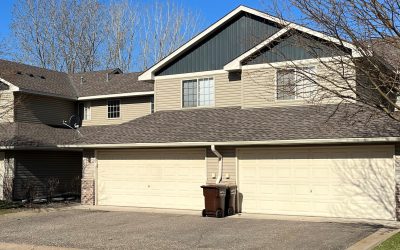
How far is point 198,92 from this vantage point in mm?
20797

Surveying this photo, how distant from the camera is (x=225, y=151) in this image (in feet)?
58.3

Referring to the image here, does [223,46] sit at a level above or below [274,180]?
above

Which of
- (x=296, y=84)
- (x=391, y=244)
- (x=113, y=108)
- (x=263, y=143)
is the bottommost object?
(x=391, y=244)

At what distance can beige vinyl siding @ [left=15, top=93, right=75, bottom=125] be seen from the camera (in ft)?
80.9

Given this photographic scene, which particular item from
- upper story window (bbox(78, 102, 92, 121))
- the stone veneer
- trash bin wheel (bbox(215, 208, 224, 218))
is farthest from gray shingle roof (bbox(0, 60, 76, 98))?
trash bin wheel (bbox(215, 208, 224, 218))

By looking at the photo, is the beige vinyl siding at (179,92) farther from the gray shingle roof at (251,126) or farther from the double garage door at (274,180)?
the double garage door at (274,180)

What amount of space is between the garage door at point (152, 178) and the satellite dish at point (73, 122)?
24.3ft

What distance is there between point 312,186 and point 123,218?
19.8 ft

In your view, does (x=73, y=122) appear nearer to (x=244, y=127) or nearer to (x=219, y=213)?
(x=244, y=127)

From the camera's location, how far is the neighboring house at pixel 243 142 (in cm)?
1540

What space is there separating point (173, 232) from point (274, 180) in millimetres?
4827

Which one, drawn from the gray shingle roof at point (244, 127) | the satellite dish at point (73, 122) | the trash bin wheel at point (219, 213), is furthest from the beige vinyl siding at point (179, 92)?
the satellite dish at point (73, 122)

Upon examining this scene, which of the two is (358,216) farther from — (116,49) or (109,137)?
(116,49)

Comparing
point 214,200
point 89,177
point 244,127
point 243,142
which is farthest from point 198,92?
point 214,200
